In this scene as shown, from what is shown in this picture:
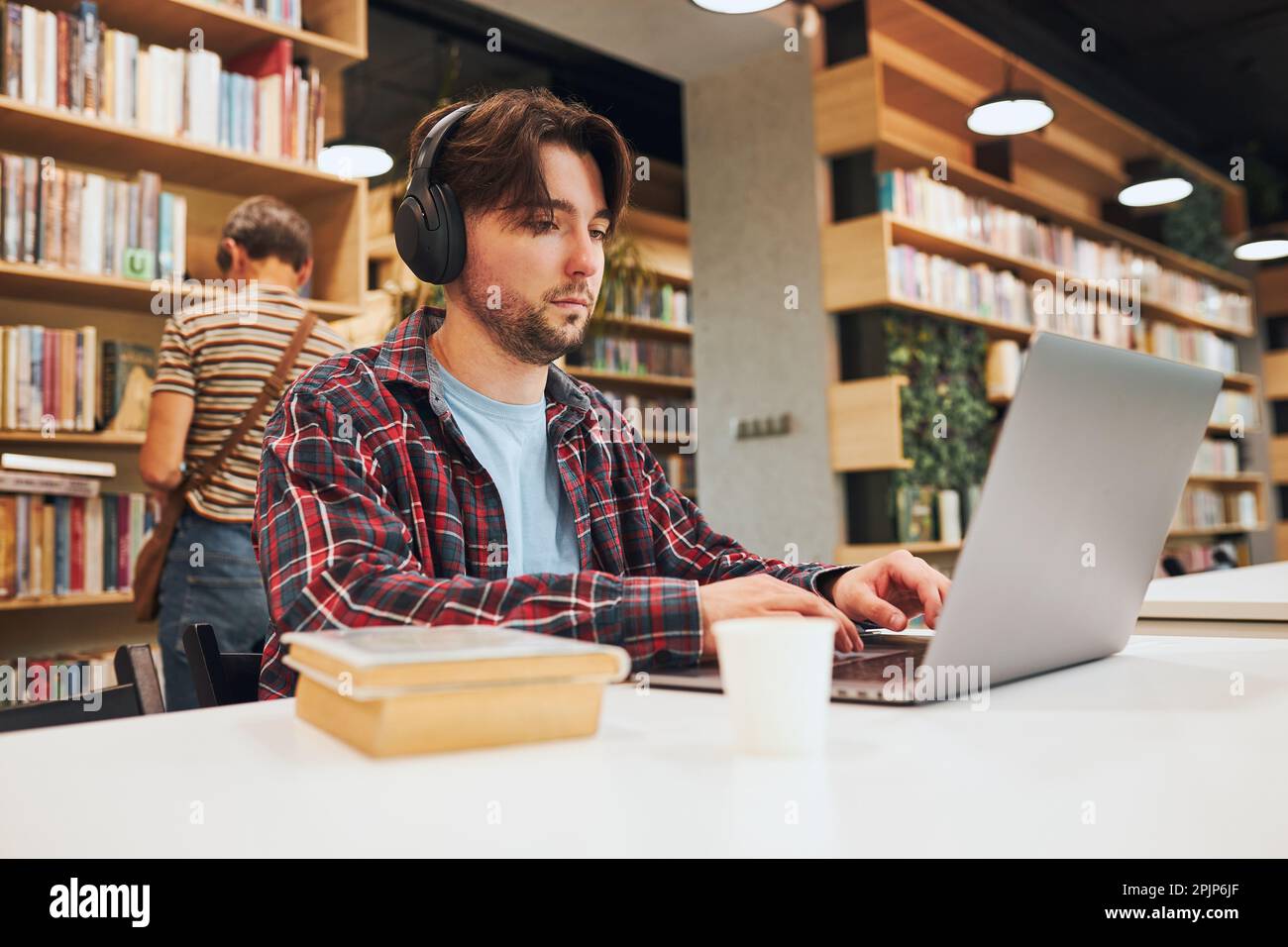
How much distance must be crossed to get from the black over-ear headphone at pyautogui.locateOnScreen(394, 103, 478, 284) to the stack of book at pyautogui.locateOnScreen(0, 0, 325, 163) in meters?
1.51

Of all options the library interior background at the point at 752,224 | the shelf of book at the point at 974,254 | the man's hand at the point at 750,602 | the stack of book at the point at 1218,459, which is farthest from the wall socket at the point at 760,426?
the man's hand at the point at 750,602

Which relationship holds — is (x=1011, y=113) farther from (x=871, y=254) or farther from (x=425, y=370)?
(x=425, y=370)

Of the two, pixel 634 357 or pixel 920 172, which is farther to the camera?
pixel 634 357

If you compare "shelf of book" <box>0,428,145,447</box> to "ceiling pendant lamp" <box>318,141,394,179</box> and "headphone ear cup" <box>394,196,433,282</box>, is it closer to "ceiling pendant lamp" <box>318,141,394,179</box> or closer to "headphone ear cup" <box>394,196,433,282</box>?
"ceiling pendant lamp" <box>318,141,394,179</box>

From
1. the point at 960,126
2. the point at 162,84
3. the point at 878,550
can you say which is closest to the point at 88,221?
the point at 162,84

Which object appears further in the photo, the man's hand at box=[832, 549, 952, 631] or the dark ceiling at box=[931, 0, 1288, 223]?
the dark ceiling at box=[931, 0, 1288, 223]

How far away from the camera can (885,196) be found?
4332 millimetres

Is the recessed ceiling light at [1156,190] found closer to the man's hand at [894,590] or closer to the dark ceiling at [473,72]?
the dark ceiling at [473,72]

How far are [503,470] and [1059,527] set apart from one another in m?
0.75

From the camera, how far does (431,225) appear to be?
1400 mm

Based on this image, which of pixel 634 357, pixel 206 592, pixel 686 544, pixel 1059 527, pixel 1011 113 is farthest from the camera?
pixel 634 357

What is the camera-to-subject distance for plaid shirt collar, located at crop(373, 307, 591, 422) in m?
1.28

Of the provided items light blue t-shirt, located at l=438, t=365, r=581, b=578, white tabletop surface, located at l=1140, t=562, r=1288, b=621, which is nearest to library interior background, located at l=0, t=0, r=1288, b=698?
light blue t-shirt, located at l=438, t=365, r=581, b=578
